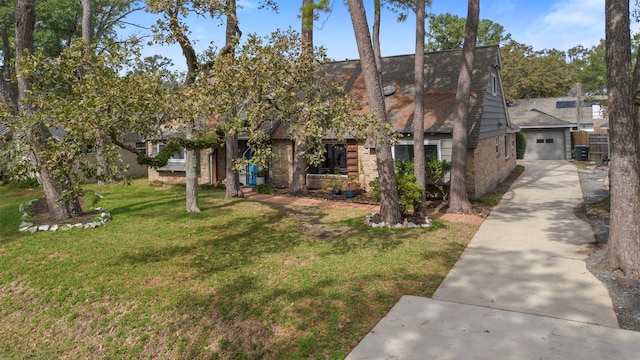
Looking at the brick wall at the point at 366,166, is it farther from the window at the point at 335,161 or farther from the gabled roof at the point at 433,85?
the gabled roof at the point at 433,85

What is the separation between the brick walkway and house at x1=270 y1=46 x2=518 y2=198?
84.4 inches

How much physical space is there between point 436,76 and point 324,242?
10.7 metres

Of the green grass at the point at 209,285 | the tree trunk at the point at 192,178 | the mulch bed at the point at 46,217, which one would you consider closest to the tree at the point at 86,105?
the green grass at the point at 209,285

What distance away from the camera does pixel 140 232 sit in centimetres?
982

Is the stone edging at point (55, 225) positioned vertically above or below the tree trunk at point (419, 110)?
below

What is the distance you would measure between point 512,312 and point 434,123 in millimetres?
9769

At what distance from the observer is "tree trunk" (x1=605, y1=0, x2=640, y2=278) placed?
6609mm

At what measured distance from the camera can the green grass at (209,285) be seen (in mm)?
5340

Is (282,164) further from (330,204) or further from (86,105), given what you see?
(86,105)

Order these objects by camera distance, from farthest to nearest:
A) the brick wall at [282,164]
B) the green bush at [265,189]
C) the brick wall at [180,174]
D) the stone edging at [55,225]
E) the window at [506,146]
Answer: the window at [506,146], the brick wall at [180,174], the brick wall at [282,164], the green bush at [265,189], the stone edging at [55,225]

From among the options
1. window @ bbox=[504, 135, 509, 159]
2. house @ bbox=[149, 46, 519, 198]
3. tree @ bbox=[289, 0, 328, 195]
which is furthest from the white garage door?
tree @ bbox=[289, 0, 328, 195]

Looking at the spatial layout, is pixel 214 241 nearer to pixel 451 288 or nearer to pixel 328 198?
pixel 451 288

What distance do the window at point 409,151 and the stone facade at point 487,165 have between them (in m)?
1.28

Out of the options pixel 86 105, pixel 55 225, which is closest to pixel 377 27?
pixel 86 105
